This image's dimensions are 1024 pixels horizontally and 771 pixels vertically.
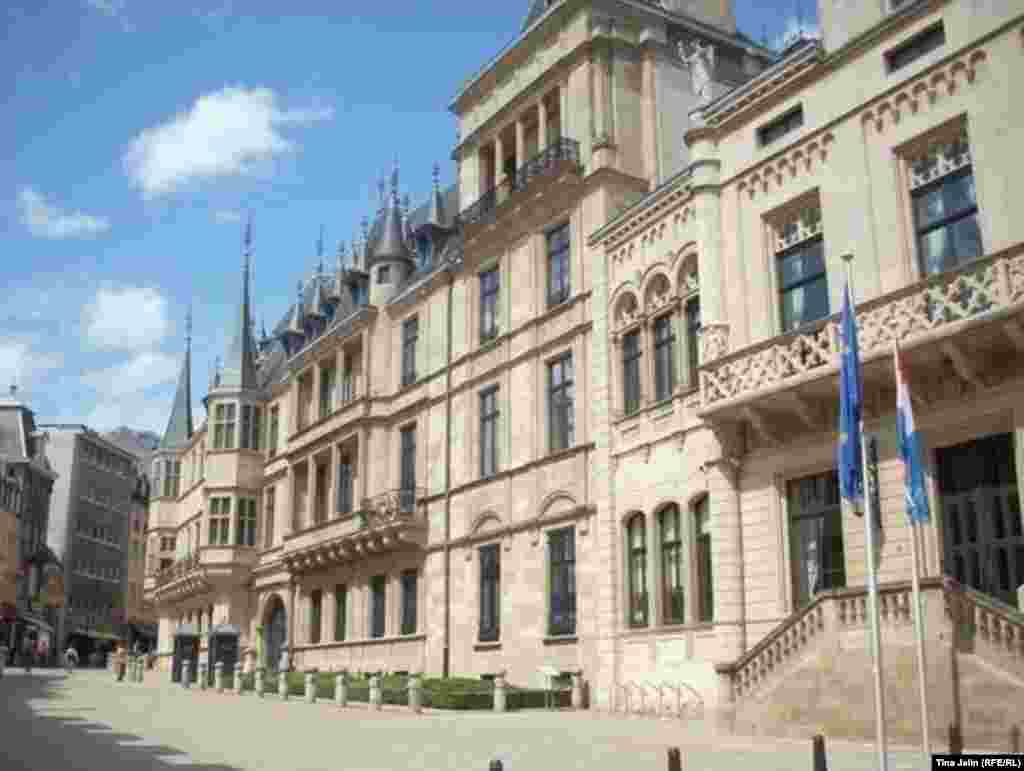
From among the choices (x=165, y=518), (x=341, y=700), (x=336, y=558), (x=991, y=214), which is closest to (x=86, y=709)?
(x=341, y=700)

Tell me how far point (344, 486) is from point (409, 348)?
6.72 m

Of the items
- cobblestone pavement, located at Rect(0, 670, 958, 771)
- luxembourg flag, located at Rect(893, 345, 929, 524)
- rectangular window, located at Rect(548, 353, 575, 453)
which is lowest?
cobblestone pavement, located at Rect(0, 670, 958, 771)

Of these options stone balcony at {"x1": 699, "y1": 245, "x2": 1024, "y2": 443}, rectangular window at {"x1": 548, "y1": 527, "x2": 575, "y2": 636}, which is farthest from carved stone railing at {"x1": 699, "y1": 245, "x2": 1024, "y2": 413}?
rectangular window at {"x1": 548, "y1": 527, "x2": 575, "y2": 636}

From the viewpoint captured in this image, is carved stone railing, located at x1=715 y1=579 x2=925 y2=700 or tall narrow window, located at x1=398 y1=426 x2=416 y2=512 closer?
carved stone railing, located at x1=715 y1=579 x2=925 y2=700

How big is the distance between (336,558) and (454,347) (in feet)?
33.8

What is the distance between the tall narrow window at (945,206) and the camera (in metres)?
19.3

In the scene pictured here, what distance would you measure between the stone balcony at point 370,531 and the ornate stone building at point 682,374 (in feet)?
0.55

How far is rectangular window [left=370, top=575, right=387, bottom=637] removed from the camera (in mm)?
38719

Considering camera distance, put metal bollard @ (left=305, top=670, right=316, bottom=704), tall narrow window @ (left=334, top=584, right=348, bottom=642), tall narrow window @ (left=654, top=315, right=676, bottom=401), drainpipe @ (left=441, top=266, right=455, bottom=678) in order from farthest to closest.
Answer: tall narrow window @ (left=334, top=584, right=348, bottom=642) → drainpipe @ (left=441, top=266, right=455, bottom=678) → metal bollard @ (left=305, top=670, right=316, bottom=704) → tall narrow window @ (left=654, top=315, right=676, bottom=401)

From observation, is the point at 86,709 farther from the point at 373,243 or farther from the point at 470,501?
the point at 373,243

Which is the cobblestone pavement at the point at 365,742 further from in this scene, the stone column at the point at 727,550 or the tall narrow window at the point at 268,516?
the tall narrow window at the point at 268,516

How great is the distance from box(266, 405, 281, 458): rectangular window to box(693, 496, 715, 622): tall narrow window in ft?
104

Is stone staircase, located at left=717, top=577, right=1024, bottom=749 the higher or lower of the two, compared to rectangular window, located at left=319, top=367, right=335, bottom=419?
lower

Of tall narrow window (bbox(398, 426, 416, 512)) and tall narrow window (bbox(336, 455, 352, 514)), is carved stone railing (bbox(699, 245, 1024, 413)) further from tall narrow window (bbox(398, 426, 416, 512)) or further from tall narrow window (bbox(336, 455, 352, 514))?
tall narrow window (bbox(336, 455, 352, 514))
